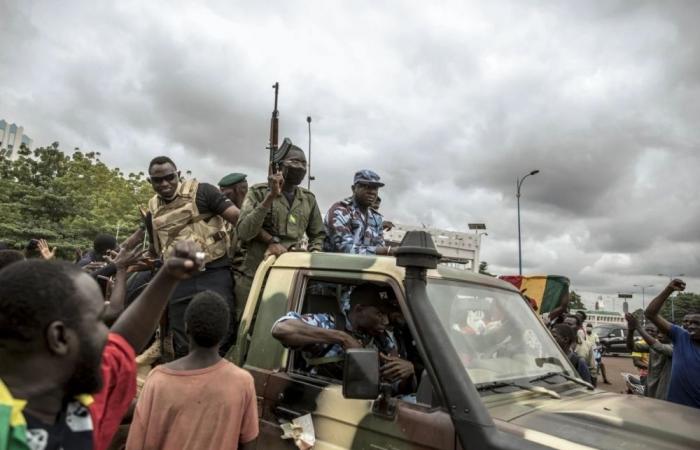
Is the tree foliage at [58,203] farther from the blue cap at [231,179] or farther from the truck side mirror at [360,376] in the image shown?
the truck side mirror at [360,376]

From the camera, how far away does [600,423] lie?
205 centimetres

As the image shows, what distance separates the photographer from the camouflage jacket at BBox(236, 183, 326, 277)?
3.51m

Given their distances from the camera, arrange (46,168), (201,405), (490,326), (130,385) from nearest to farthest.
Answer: (130,385)
(201,405)
(490,326)
(46,168)

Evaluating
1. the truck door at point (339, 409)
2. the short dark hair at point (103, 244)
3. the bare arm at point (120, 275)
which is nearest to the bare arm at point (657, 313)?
the truck door at point (339, 409)

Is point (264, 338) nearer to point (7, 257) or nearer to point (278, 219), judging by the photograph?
point (278, 219)

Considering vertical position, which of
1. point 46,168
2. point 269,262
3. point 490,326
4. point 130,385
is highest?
point 46,168

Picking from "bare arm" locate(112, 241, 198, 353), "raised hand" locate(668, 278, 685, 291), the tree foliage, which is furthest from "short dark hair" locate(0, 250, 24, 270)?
the tree foliage

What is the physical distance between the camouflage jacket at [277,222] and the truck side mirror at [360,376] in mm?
1705

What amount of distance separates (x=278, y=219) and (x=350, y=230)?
25.5 inches

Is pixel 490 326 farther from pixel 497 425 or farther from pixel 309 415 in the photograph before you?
pixel 309 415

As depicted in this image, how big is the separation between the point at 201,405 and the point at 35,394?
40.5 inches

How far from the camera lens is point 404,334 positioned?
3.07 metres

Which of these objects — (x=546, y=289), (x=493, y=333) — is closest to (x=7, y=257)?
(x=493, y=333)

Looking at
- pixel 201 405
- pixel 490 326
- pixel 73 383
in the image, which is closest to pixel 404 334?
pixel 490 326
